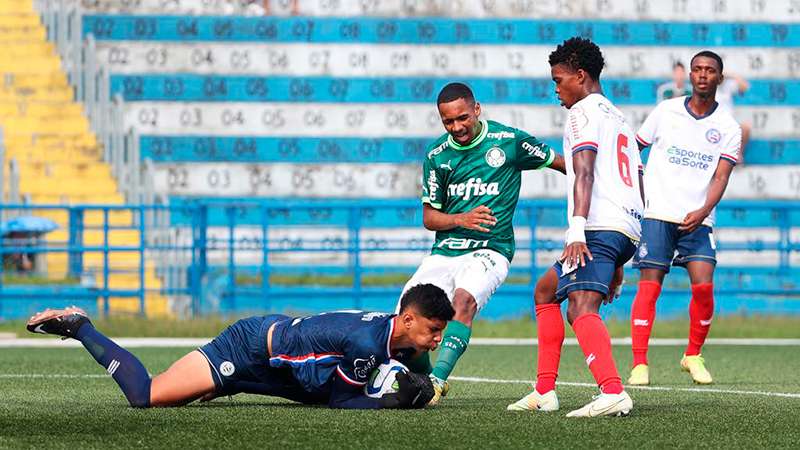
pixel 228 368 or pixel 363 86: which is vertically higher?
pixel 363 86

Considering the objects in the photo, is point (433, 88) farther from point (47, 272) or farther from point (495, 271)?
point (495, 271)

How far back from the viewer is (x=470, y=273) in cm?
863

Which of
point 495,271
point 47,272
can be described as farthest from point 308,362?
point 47,272

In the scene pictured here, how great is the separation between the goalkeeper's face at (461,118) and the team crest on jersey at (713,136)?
2.37m

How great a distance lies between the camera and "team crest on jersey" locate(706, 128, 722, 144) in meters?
10.6

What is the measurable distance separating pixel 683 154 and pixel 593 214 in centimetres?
309

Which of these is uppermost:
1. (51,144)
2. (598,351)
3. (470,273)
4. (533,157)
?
(533,157)

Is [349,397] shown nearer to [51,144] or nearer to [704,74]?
[704,74]

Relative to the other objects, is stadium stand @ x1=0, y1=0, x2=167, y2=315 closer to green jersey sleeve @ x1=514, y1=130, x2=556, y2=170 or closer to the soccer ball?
green jersey sleeve @ x1=514, y1=130, x2=556, y2=170

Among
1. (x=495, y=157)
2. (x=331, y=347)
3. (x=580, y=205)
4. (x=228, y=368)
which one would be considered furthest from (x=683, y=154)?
(x=228, y=368)

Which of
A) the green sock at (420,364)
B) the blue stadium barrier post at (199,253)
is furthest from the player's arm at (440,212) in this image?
the blue stadium barrier post at (199,253)

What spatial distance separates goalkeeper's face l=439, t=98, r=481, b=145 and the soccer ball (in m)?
1.37

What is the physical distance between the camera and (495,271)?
8.69 m

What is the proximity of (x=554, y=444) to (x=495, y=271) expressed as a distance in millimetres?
2323
